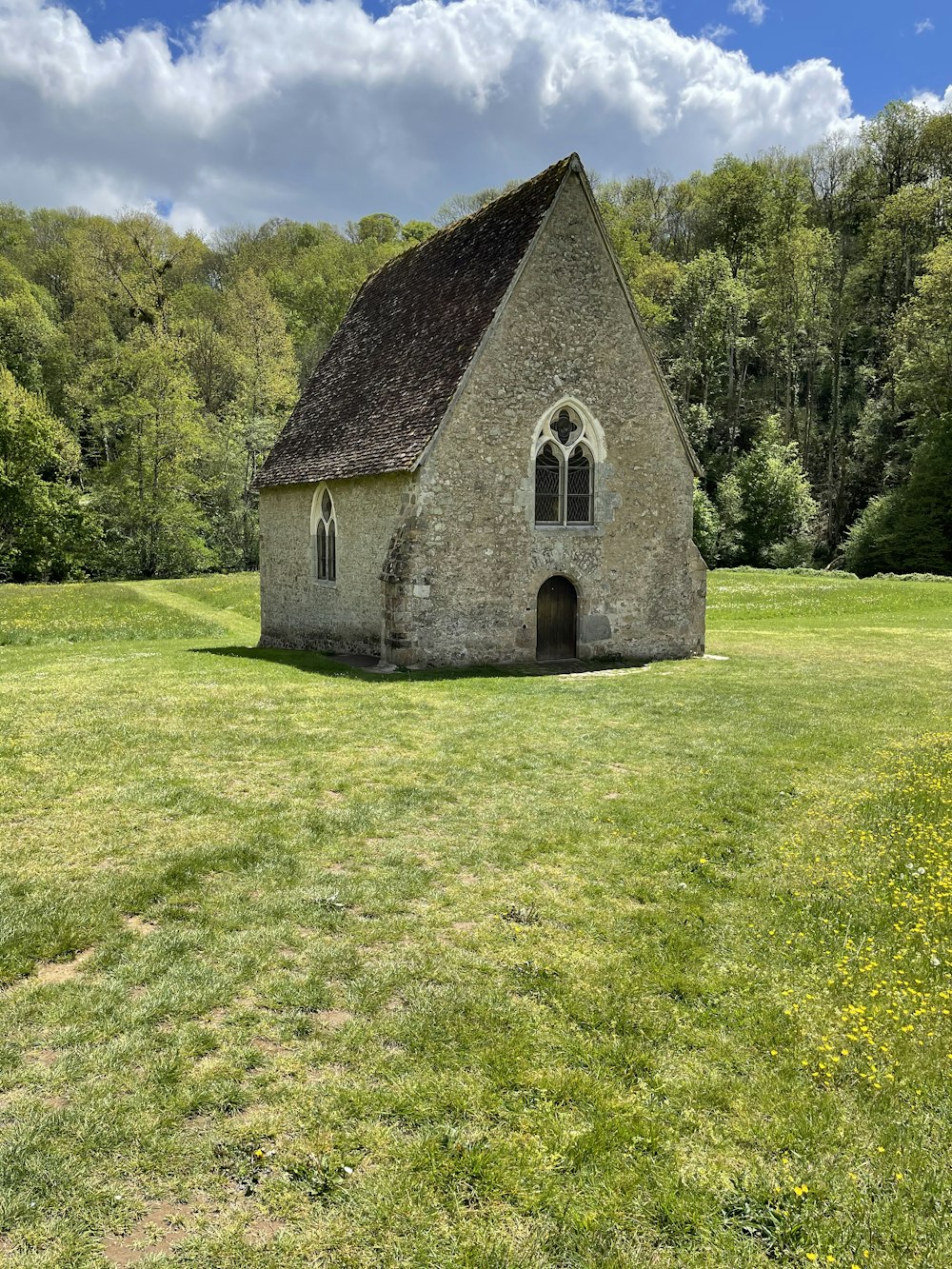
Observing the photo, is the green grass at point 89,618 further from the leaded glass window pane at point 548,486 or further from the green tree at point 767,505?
the green tree at point 767,505

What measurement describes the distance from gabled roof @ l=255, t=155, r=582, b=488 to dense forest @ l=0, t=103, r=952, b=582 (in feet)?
88.9

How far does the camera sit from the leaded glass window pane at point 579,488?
60.9 ft

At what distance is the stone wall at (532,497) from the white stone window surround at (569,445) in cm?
12

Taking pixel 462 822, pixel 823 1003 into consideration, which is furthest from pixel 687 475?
pixel 823 1003

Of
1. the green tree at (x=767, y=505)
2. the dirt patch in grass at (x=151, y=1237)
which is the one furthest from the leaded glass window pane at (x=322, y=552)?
the green tree at (x=767, y=505)

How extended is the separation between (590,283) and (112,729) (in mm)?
13703

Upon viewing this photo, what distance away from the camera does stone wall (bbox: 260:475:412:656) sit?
18453 millimetres

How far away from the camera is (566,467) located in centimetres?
1839

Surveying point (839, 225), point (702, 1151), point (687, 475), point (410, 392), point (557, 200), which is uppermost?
point (839, 225)

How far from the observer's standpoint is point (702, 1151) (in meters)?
3.85

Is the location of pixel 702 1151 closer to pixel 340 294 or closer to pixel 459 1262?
pixel 459 1262

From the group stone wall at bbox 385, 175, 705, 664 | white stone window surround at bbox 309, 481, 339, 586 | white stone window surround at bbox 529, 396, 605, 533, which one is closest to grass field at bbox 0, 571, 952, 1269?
stone wall at bbox 385, 175, 705, 664

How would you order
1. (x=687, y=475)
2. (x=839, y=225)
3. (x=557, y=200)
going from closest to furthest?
(x=557, y=200)
(x=687, y=475)
(x=839, y=225)

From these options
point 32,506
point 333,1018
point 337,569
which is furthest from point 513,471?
point 32,506
